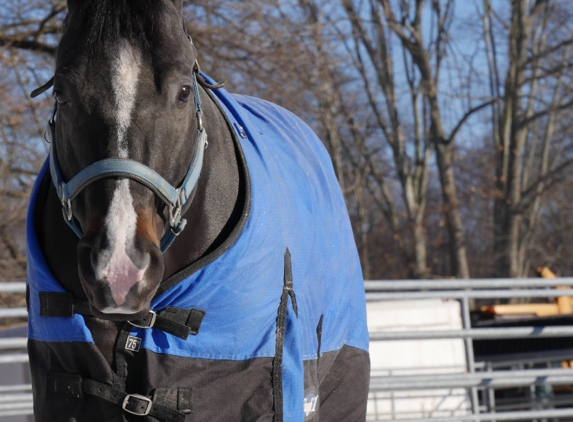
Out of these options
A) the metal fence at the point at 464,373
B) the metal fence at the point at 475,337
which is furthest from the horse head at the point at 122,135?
the metal fence at the point at 475,337

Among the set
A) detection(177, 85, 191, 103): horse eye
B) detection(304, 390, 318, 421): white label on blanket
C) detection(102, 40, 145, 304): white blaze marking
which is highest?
detection(177, 85, 191, 103): horse eye

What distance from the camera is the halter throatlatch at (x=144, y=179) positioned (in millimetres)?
1786

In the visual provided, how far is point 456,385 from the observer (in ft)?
15.8

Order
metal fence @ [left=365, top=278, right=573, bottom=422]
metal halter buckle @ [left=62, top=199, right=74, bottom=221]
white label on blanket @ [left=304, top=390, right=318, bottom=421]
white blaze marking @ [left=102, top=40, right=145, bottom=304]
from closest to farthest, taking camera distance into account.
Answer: white blaze marking @ [left=102, top=40, right=145, bottom=304] → metal halter buckle @ [left=62, top=199, right=74, bottom=221] → white label on blanket @ [left=304, top=390, right=318, bottom=421] → metal fence @ [left=365, top=278, right=573, bottom=422]

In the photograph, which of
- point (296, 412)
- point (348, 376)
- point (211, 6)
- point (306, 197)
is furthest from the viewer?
point (211, 6)

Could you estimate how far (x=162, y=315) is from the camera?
209 cm

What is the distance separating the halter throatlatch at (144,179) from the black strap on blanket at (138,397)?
41 cm

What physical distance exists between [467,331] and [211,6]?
5895 mm

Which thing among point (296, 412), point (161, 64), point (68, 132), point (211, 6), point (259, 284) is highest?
point (211, 6)

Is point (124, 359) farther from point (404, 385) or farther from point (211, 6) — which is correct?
point (211, 6)

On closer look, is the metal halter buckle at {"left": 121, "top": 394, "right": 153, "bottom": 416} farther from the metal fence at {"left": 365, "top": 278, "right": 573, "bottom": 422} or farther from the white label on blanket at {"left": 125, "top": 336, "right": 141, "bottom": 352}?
the metal fence at {"left": 365, "top": 278, "right": 573, "bottom": 422}

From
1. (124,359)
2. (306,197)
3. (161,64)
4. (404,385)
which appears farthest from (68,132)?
(404,385)

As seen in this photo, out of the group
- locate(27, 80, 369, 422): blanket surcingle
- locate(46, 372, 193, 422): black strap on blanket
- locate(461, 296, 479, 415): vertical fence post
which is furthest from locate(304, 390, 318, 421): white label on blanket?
locate(461, 296, 479, 415): vertical fence post

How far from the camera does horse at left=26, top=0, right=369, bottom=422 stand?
180cm
